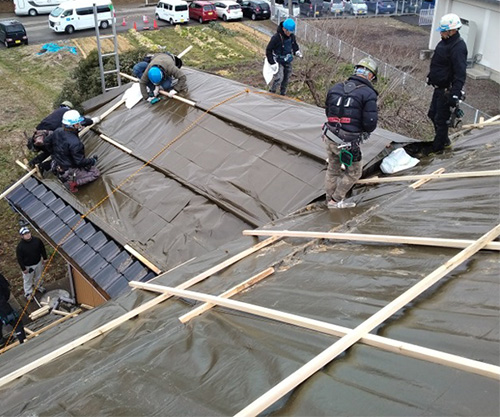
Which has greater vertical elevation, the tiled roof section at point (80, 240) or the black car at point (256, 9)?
the black car at point (256, 9)

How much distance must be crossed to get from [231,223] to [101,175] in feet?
9.65

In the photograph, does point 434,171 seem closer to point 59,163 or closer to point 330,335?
point 330,335

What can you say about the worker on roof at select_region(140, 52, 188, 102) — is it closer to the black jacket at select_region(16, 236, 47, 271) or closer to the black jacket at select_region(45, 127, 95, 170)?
the black jacket at select_region(45, 127, 95, 170)

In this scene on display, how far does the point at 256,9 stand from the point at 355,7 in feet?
23.6

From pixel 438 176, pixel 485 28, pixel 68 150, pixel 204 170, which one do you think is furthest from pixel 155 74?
pixel 485 28

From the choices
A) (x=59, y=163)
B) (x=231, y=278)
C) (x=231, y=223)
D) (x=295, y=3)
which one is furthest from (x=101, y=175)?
(x=295, y=3)

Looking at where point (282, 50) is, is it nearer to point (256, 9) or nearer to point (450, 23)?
point (450, 23)

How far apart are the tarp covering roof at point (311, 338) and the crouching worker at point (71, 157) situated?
3.43 m

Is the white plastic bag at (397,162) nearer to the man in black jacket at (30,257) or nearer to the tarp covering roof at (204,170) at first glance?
the tarp covering roof at (204,170)

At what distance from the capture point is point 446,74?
7426 millimetres

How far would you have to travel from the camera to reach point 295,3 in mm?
35594

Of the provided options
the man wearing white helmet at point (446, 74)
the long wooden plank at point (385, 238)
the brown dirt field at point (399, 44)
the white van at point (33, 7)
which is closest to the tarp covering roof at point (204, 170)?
the man wearing white helmet at point (446, 74)

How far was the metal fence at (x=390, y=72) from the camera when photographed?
16.8 m

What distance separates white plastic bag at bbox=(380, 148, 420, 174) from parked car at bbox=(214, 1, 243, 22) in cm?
2881
